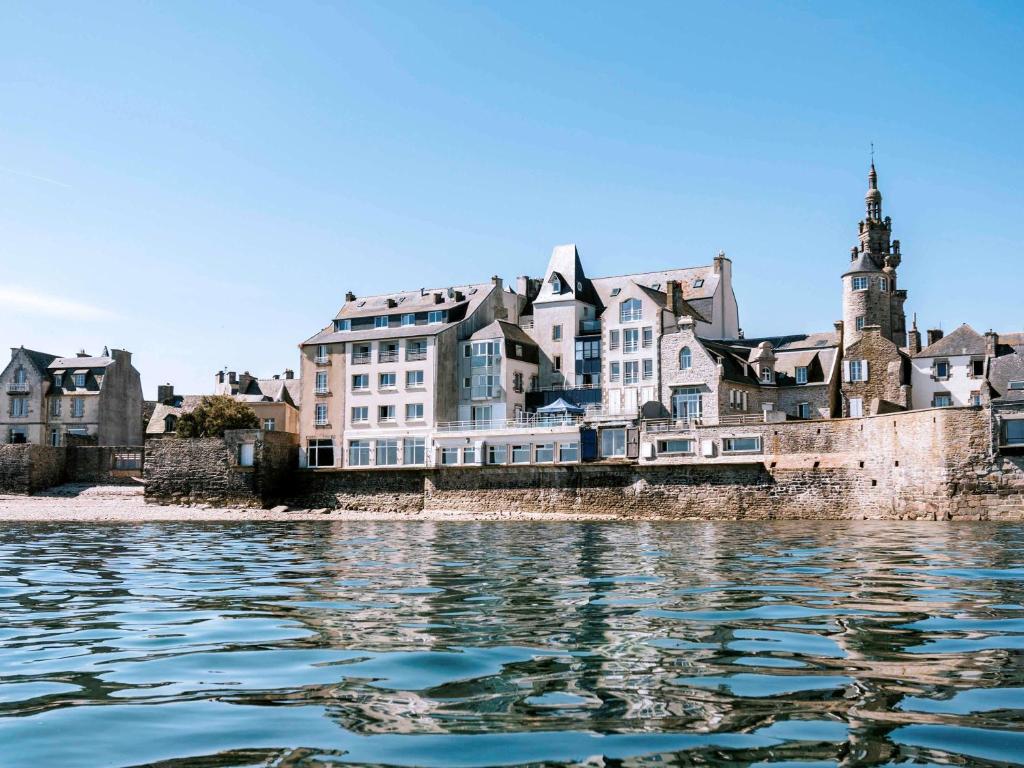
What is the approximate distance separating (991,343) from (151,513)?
5325 centimetres

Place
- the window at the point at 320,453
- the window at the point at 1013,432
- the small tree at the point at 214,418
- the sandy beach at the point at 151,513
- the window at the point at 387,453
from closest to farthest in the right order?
the window at the point at 1013,432
the sandy beach at the point at 151,513
the window at the point at 387,453
the window at the point at 320,453
the small tree at the point at 214,418

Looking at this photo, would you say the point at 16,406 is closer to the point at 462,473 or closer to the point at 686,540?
the point at 462,473

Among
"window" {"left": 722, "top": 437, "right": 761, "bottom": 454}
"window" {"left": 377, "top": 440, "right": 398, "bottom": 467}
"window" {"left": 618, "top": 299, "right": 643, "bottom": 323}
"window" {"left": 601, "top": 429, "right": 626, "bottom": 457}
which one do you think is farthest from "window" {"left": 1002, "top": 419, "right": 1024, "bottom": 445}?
"window" {"left": 377, "top": 440, "right": 398, "bottom": 467}

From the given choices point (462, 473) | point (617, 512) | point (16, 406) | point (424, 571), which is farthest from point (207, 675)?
point (16, 406)

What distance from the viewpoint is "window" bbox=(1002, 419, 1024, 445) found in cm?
4700

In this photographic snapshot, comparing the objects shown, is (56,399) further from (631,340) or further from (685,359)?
(685,359)

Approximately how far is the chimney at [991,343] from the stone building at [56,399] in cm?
6487

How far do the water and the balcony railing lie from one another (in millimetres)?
43188

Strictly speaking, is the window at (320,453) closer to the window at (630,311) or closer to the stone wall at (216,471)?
the stone wall at (216,471)

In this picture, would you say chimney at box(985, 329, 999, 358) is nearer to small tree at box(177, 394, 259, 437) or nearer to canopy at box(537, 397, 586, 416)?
canopy at box(537, 397, 586, 416)

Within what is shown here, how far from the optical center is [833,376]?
218 ft

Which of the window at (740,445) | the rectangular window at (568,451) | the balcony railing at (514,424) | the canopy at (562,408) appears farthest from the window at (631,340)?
the window at (740,445)

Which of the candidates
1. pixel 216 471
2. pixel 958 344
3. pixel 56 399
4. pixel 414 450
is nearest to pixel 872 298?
pixel 958 344

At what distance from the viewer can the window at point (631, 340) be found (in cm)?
6856
